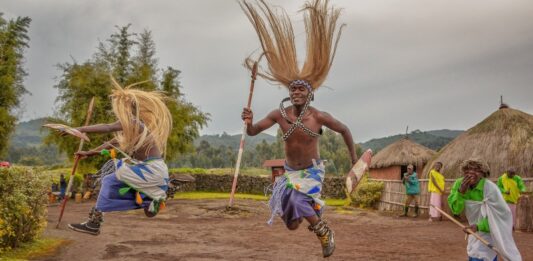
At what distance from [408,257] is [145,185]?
18.3ft

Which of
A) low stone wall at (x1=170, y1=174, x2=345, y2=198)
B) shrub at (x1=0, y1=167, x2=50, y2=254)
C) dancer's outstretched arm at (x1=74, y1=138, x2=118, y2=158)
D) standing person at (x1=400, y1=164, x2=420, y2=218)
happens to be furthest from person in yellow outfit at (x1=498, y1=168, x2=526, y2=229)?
low stone wall at (x1=170, y1=174, x2=345, y2=198)

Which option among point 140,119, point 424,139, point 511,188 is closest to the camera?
point 140,119

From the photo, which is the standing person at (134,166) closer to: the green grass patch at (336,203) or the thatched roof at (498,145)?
the thatched roof at (498,145)

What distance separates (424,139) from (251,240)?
86.2m

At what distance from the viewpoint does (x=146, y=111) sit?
568cm

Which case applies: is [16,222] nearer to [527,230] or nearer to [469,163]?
[469,163]

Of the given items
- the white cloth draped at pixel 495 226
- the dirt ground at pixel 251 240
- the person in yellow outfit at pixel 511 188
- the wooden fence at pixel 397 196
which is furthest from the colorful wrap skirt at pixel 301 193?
the wooden fence at pixel 397 196

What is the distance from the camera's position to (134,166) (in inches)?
207

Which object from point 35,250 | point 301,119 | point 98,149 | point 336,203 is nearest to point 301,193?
point 301,119

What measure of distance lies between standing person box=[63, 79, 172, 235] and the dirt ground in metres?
3.33

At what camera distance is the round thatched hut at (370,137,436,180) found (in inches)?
1138

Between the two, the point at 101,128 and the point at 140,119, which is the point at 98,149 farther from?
the point at 101,128

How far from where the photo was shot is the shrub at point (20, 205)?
7.42 meters

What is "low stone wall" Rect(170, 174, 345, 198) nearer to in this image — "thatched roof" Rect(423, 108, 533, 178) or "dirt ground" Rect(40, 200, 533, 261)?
"thatched roof" Rect(423, 108, 533, 178)
